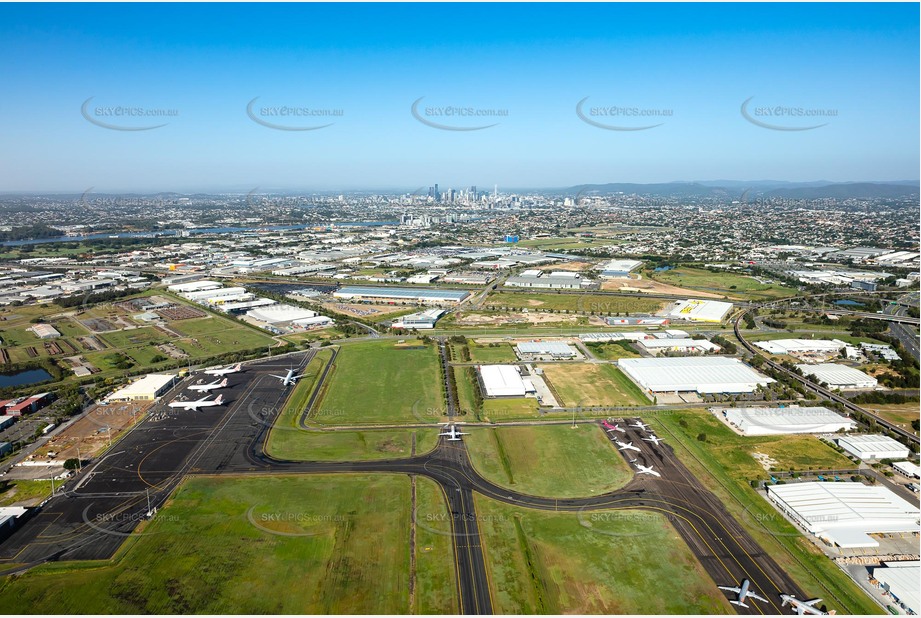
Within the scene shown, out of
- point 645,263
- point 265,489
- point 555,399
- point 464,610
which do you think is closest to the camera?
point 464,610

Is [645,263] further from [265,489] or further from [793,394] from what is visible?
[265,489]

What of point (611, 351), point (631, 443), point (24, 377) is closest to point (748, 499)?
point (631, 443)

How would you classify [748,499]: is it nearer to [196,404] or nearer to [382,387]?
[382,387]

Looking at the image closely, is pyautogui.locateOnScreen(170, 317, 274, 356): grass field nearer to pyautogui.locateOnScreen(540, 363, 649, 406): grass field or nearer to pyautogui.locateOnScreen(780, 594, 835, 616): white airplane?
pyautogui.locateOnScreen(540, 363, 649, 406): grass field

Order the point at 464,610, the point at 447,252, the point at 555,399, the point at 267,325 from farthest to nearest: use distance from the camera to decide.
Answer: the point at 447,252, the point at 267,325, the point at 555,399, the point at 464,610

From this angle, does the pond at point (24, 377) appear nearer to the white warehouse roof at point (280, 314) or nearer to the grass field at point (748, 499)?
the white warehouse roof at point (280, 314)

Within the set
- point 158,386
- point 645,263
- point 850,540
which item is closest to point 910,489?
point 850,540
